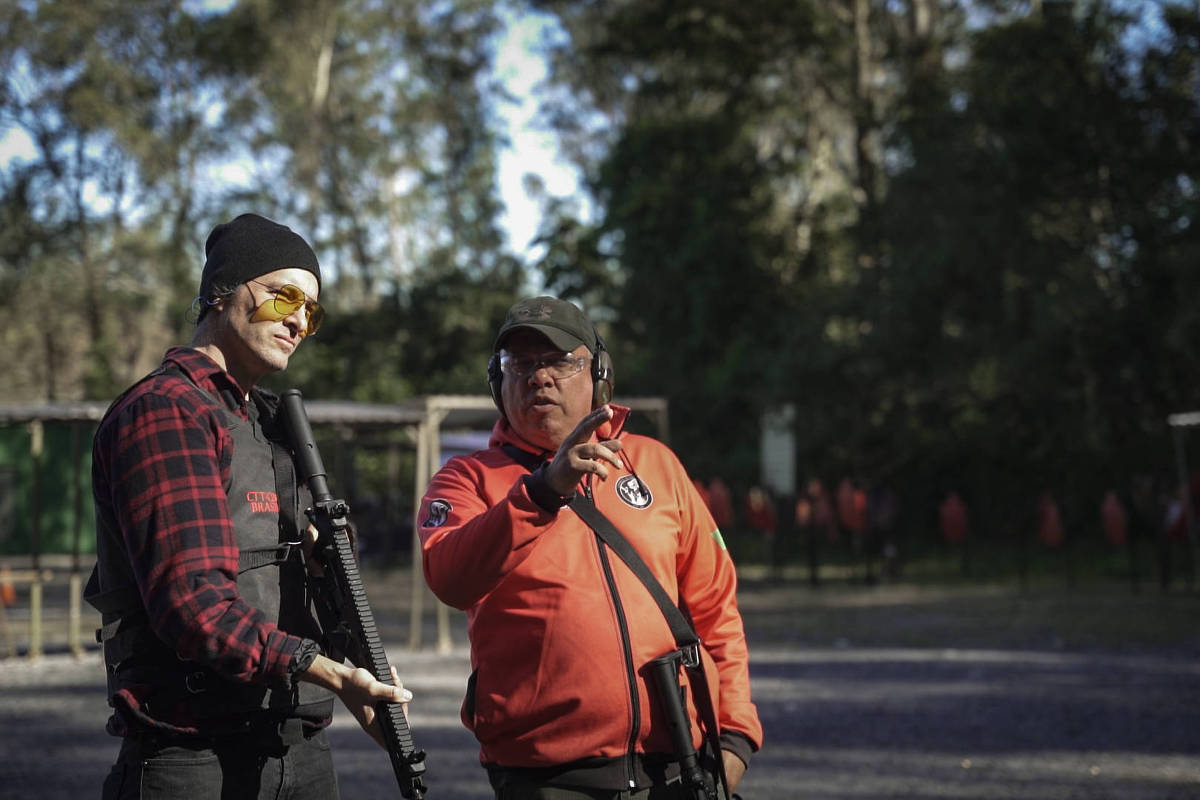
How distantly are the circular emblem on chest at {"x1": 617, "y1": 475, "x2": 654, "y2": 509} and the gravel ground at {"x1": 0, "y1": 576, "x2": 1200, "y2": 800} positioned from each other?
13.6ft

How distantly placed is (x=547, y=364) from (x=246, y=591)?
0.81 metres

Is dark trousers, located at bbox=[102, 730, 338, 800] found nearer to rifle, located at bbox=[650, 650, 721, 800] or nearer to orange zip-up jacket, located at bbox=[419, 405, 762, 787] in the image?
orange zip-up jacket, located at bbox=[419, 405, 762, 787]

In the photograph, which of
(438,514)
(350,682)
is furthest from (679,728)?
(350,682)

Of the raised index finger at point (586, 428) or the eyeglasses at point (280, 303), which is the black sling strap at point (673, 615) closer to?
the raised index finger at point (586, 428)

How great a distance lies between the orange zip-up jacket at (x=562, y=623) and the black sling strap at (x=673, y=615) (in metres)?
0.02

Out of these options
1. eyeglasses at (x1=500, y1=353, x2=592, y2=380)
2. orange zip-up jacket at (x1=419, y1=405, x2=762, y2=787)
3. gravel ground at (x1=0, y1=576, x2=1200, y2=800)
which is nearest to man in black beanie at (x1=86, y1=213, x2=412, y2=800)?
orange zip-up jacket at (x1=419, y1=405, x2=762, y2=787)

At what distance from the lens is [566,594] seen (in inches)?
112

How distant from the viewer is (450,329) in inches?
1394

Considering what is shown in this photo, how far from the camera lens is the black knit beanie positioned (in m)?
2.61

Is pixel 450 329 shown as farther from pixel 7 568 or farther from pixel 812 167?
pixel 7 568

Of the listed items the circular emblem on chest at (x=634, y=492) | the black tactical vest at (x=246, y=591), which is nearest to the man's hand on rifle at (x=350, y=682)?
the black tactical vest at (x=246, y=591)

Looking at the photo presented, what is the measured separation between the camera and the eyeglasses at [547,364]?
298cm

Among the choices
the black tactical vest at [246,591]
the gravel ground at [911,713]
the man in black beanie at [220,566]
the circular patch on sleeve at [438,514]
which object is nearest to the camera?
the man in black beanie at [220,566]

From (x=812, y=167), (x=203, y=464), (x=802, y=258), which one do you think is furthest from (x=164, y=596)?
(x=812, y=167)
